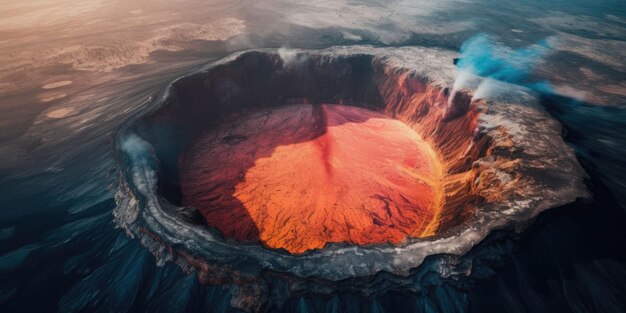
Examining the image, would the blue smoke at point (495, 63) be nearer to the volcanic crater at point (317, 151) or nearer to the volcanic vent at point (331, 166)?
the volcanic vent at point (331, 166)

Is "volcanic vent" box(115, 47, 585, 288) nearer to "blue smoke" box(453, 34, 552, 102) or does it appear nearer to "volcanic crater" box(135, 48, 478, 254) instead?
"volcanic crater" box(135, 48, 478, 254)

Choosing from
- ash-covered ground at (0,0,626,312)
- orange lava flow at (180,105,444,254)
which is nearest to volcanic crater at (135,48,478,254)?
orange lava flow at (180,105,444,254)

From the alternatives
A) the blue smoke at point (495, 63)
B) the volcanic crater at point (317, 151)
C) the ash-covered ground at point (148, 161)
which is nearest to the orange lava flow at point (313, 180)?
the volcanic crater at point (317, 151)

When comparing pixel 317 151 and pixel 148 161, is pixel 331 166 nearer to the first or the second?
pixel 317 151

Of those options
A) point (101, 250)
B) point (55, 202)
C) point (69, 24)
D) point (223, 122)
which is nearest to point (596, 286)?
point (101, 250)

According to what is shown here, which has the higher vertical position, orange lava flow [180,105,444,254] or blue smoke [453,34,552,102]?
blue smoke [453,34,552,102]

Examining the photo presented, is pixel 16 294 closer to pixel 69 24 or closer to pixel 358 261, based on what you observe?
pixel 358 261
